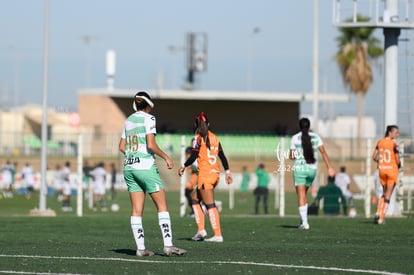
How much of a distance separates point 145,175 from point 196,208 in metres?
4.39

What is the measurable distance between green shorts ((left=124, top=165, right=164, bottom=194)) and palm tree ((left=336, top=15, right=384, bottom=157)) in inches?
2550

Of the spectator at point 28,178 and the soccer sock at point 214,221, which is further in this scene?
the spectator at point 28,178

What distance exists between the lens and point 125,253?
15.8m

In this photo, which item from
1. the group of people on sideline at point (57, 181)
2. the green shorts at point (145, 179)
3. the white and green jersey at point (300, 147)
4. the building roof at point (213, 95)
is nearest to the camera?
the green shorts at point (145, 179)

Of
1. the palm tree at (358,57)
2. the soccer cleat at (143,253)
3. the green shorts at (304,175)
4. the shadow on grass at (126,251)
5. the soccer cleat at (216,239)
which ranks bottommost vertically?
the shadow on grass at (126,251)

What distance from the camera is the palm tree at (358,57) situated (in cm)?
7975

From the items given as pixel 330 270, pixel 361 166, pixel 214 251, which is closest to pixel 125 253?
pixel 214 251

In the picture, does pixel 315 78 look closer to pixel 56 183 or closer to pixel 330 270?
pixel 56 183

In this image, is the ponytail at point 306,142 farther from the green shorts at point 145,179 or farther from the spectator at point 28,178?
the spectator at point 28,178

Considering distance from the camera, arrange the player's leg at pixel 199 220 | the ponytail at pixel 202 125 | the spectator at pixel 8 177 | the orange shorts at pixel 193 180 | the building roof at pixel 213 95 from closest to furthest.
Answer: the ponytail at pixel 202 125 < the player's leg at pixel 199 220 < the orange shorts at pixel 193 180 < the spectator at pixel 8 177 < the building roof at pixel 213 95

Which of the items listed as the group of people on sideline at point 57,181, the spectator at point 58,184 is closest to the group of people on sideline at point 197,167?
the group of people on sideline at point 57,181

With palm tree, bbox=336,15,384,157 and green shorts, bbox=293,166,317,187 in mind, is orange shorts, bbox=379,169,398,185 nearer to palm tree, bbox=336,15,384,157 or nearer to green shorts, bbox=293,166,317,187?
green shorts, bbox=293,166,317,187

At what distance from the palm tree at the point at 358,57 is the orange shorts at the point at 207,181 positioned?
201 ft

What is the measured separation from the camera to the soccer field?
13.5 meters
